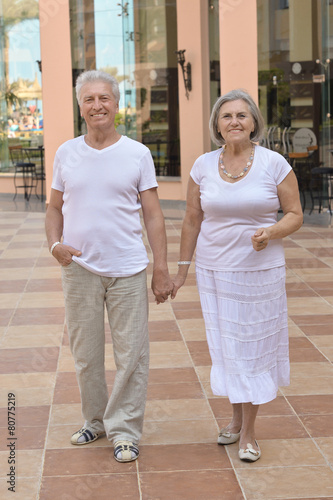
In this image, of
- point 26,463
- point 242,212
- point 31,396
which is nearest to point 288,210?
point 242,212

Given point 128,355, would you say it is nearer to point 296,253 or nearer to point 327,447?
point 327,447

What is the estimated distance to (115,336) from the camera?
3668 millimetres

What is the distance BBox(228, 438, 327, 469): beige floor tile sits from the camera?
3.55 metres

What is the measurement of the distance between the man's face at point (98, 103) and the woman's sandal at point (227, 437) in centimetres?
150

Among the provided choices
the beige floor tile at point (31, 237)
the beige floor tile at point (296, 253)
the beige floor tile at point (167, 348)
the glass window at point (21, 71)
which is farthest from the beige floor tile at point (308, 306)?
the glass window at point (21, 71)

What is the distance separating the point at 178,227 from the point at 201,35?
4242 mm

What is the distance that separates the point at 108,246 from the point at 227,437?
1058 millimetres

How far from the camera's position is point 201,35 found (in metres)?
14.3

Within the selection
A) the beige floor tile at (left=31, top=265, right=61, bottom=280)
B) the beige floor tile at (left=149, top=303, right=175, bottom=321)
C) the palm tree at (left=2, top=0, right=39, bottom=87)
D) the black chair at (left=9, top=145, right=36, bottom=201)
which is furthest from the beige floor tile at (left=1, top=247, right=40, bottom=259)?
the palm tree at (left=2, top=0, right=39, bottom=87)

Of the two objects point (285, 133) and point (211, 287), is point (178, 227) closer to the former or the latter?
point (285, 133)

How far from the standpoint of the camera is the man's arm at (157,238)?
363 cm

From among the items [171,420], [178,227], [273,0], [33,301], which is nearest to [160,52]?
[273,0]

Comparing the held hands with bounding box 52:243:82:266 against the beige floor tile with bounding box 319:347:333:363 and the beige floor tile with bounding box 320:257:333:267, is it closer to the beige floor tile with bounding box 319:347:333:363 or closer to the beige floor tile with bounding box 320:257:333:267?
the beige floor tile with bounding box 319:347:333:363

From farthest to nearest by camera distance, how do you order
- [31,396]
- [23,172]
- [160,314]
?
1. [23,172]
2. [160,314]
3. [31,396]
